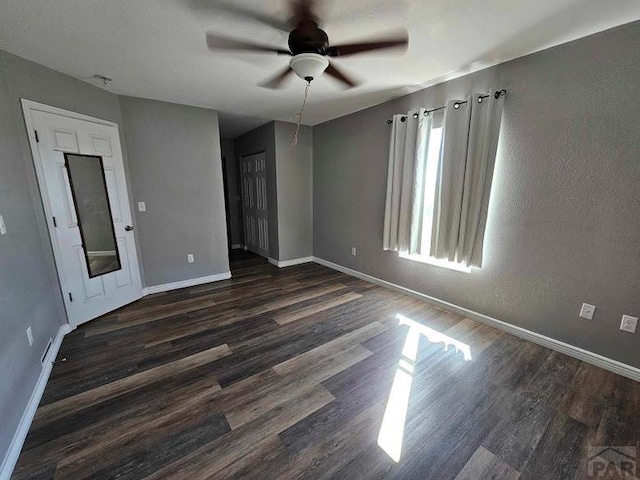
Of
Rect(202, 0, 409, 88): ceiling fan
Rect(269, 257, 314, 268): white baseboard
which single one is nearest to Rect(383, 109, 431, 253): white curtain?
Rect(202, 0, 409, 88): ceiling fan

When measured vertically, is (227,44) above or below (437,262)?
above

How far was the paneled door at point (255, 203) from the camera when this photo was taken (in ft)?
15.5

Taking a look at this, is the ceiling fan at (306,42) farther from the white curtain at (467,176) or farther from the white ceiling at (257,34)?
the white curtain at (467,176)

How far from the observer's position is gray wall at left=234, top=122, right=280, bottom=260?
4246mm

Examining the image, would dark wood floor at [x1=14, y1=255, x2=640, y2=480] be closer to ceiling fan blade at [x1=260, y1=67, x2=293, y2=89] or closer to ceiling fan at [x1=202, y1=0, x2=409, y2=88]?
ceiling fan at [x1=202, y1=0, x2=409, y2=88]

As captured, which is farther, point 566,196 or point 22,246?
point 566,196

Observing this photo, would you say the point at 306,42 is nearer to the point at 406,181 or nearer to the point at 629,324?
the point at 406,181

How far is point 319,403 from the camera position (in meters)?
1.67

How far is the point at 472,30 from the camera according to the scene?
179cm

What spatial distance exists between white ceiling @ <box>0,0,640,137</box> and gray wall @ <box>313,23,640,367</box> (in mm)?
188

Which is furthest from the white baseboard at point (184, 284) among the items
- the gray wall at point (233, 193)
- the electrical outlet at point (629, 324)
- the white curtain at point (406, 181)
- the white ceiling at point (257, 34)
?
the electrical outlet at point (629, 324)

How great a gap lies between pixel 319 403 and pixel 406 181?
2.47m

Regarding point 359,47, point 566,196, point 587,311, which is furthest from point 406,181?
point 587,311

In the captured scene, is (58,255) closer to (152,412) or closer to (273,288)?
(152,412)
